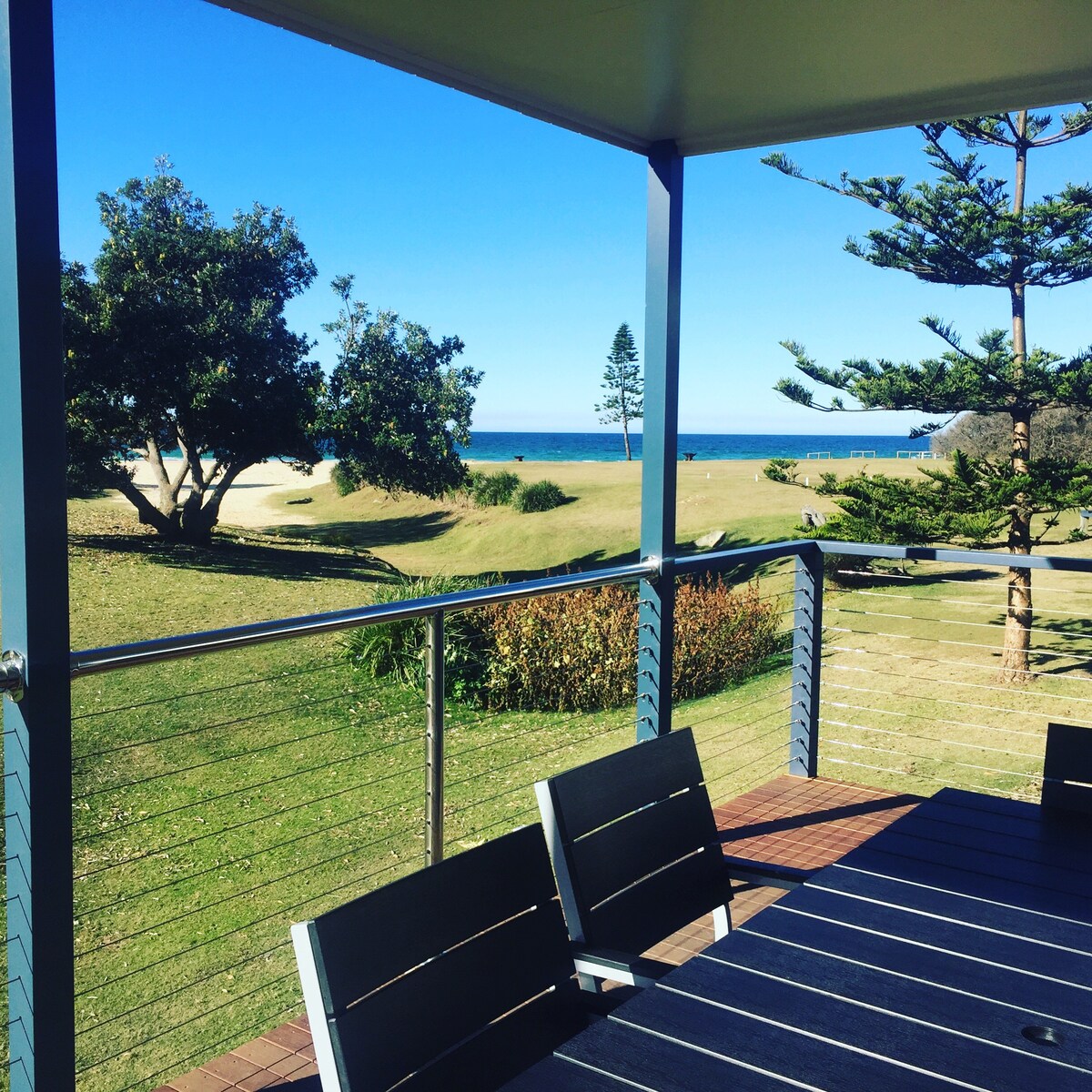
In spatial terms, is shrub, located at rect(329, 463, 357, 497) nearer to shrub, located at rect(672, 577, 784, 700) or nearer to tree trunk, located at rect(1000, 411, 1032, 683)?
shrub, located at rect(672, 577, 784, 700)

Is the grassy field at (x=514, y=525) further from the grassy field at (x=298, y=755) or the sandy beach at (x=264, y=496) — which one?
the grassy field at (x=298, y=755)

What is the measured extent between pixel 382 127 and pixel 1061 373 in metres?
26.4

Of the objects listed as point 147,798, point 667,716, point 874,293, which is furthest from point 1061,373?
point 874,293

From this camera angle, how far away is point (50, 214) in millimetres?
1607

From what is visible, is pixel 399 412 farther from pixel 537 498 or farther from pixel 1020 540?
pixel 1020 540

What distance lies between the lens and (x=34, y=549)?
5.17 feet

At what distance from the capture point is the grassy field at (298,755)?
392 centimetres

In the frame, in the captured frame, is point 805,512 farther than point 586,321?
No

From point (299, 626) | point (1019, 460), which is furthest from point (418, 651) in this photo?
point (299, 626)

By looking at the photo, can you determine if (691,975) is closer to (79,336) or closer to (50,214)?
(50,214)

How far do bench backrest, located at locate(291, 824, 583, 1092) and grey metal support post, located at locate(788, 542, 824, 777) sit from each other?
8.16 feet

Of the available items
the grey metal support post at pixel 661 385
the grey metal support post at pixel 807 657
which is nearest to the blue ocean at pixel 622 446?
the grey metal support post at pixel 807 657

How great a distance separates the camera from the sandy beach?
25.6 m

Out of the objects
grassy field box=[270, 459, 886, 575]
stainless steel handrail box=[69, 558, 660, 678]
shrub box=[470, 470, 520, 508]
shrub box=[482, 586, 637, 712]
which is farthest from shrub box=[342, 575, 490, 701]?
shrub box=[470, 470, 520, 508]
